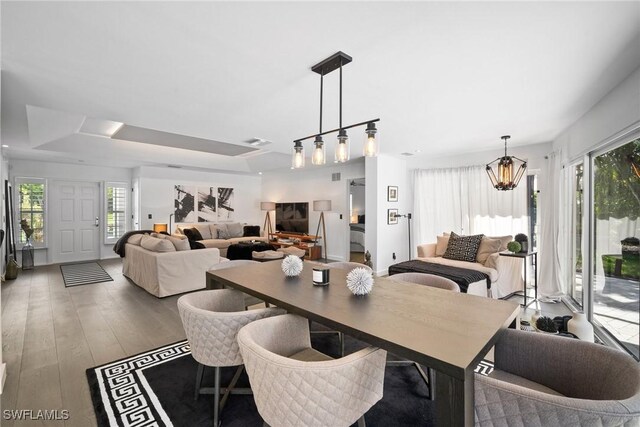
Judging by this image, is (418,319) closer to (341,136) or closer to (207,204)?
(341,136)

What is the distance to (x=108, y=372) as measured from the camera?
7.52 feet

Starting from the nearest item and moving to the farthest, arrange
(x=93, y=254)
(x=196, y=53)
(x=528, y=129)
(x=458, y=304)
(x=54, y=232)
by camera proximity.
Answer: (x=458, y=304), (x=196, y=53), (x=528, y=129), (x=54, y=232), (x=93, y=254)

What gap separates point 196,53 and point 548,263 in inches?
203

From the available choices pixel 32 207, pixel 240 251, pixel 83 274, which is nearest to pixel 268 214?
pixel 240 251

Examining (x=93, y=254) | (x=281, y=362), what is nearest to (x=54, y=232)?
(x=93, y=254)

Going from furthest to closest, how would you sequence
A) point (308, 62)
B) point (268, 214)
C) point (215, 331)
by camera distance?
point (268, 214) → point (308, 62) → point (215, 331)

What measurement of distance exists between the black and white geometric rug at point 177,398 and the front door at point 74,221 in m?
6.39

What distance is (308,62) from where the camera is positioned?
7.03ft

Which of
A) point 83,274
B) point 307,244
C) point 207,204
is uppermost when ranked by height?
point 207,204

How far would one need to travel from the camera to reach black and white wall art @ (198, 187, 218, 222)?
27.8 ft

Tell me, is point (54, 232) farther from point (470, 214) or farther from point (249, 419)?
point (470, 214)

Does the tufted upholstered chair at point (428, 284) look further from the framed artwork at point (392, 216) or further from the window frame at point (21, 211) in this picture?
the window frame at point (21, 211)

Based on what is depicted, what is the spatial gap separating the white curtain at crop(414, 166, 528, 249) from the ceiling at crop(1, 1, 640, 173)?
5.14 feet
